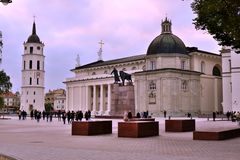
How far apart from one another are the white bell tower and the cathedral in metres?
30.8

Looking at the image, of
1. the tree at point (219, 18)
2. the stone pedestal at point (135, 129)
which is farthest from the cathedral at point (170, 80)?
the tree at point (219, 18)

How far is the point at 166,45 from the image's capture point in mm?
87500

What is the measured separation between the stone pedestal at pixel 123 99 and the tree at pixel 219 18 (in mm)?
22796

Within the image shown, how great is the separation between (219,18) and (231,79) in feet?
207

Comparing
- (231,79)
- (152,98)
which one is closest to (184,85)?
(152,98)

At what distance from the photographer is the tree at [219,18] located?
16.9 m

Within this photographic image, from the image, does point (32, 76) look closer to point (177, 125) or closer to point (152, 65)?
point (152, 65)

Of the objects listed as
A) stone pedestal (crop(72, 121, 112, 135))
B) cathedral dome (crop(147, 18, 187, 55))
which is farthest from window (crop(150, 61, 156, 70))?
stone pedestal (crop(72, 121, 112, 135))

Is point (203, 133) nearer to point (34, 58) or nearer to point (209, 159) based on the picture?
point (209, 159)

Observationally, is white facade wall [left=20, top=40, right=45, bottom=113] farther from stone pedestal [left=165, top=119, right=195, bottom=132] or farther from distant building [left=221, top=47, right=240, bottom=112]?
stone pedestal [left=165, top=119, right=195, bottom=132]

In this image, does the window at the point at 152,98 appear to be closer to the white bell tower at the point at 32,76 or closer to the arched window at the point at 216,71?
the arched window at the point at 216,71

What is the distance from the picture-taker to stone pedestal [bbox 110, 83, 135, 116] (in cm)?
4469

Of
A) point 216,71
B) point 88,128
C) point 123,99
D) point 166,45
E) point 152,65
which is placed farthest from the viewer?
point 216,71

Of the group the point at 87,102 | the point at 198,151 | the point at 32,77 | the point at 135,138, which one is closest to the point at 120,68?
the point at 87,102
